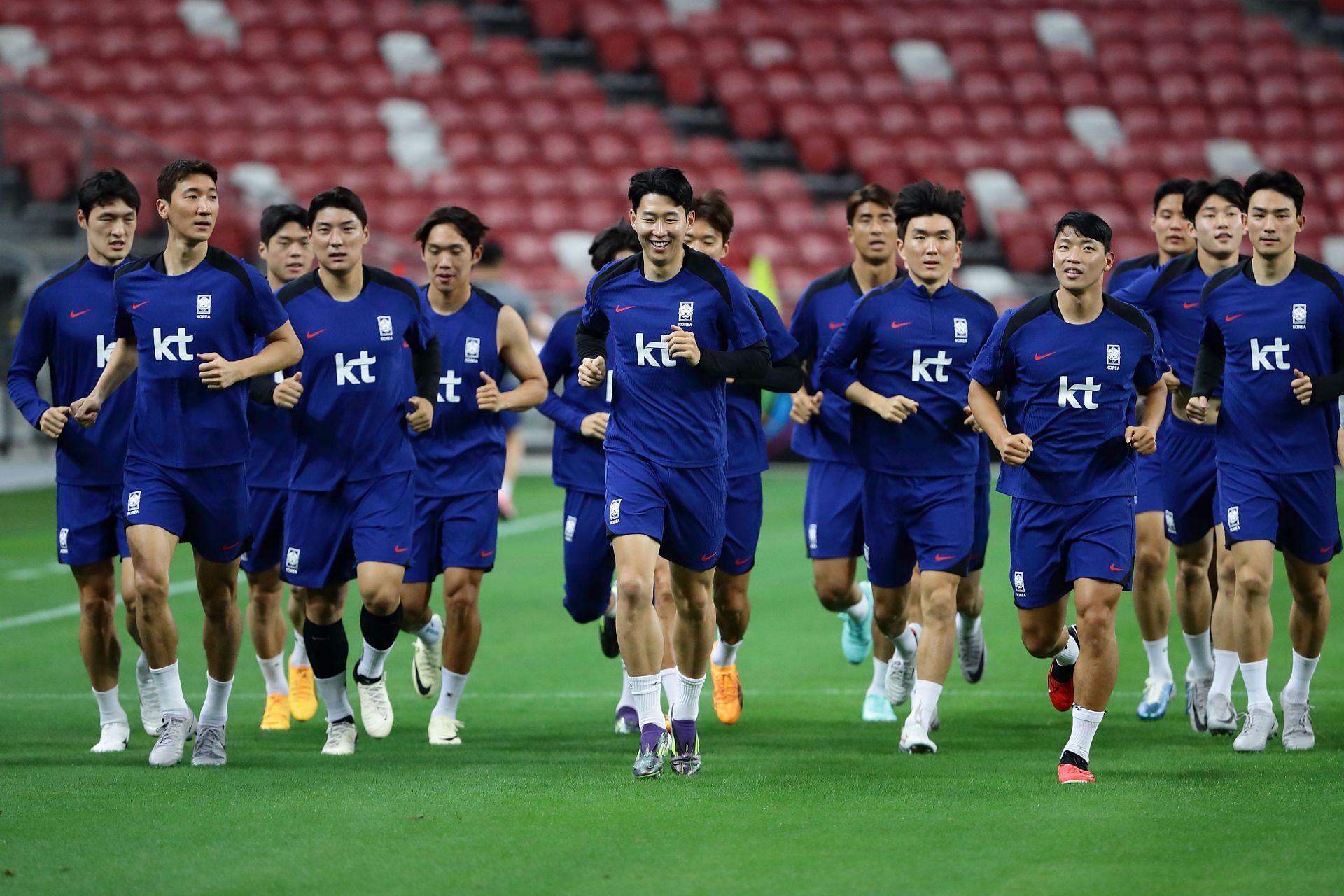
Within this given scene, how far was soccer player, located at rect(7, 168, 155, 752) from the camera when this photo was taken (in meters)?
7.62

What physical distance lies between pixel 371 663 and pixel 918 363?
111 inches

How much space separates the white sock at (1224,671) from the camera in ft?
25.4

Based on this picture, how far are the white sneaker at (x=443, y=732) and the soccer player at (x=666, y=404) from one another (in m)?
1.18

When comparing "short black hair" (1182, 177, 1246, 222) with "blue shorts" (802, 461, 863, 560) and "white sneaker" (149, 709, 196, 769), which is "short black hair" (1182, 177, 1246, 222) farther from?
"white sneaker" (149, 709, 196, 769)

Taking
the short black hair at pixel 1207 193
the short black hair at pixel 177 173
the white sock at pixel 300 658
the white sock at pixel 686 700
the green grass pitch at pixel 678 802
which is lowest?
the green grass pitch at pixel 678 802

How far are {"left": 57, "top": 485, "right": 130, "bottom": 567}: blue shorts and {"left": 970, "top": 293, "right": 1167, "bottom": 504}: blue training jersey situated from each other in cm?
383

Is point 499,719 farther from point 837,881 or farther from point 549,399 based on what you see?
point 837,881

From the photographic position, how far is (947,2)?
28.2m

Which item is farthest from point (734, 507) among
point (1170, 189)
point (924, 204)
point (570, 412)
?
point (1170, 189)

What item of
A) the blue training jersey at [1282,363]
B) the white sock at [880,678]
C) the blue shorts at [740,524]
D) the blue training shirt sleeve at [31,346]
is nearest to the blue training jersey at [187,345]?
the blue training shirt sleeve at [31,346]

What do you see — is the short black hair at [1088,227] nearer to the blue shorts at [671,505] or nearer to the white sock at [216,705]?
the blue shorts at [671,505]

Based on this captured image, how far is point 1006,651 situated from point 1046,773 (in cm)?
369

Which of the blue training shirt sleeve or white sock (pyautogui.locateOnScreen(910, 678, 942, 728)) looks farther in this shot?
the blue training shirt sleeve

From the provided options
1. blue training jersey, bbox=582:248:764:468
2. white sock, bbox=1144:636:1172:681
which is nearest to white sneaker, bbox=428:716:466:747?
blue training jersey, bbox=582:248:764:468
